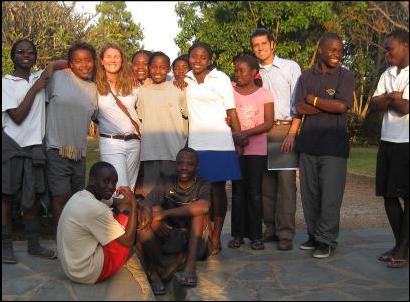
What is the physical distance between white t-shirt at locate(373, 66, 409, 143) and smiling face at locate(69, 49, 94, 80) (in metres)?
2.45

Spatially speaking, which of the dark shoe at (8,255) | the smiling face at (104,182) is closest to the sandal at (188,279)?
the smiling face at (104,182)

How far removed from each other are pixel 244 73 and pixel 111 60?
3.89 ft

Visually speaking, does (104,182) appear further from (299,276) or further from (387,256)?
(387,256)

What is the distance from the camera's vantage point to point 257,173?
17.1 feet

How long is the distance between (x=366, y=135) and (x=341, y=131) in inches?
337

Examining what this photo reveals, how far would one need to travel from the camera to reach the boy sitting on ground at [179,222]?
4.47 m

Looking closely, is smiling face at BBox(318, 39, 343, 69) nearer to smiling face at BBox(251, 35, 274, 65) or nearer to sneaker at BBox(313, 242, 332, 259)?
smiling face at BBox(251, 35, 274, 65)

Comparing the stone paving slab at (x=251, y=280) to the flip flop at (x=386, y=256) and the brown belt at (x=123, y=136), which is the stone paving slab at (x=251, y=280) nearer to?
the flip flop at (x=386, y=256)

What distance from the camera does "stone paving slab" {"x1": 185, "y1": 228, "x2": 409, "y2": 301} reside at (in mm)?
4016

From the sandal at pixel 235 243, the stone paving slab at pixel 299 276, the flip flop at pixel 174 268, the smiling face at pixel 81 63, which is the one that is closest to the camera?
the stone paving slab at pixel 299 276

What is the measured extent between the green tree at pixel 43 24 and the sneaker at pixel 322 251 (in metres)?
3.21

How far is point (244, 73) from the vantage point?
16.8 ft

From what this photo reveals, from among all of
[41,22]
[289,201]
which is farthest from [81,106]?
[41,22]

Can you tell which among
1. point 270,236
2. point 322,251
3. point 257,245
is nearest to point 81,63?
point 257,245
